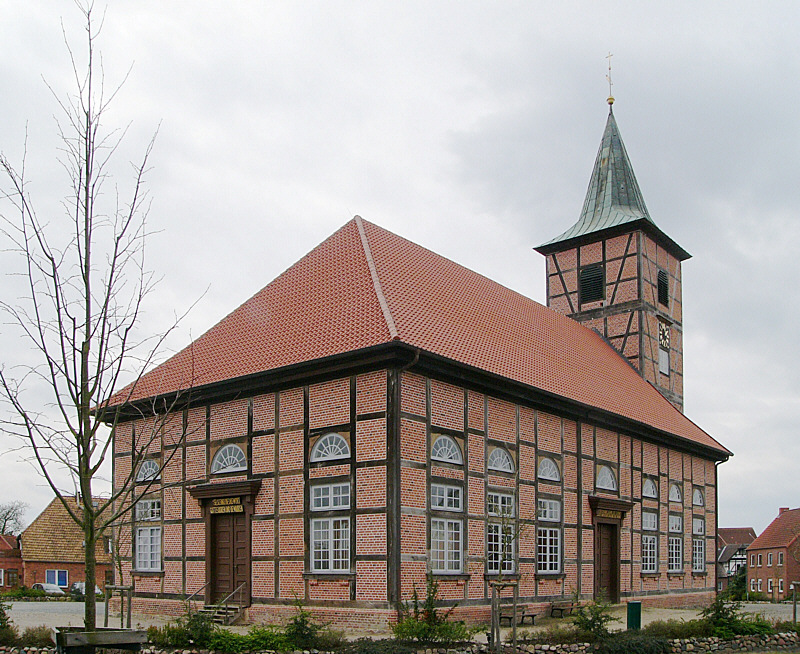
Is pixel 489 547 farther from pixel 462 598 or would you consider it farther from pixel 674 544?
pixel 674 544

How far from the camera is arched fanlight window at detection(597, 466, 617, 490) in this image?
23225mm

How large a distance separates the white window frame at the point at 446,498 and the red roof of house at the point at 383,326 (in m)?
2.52

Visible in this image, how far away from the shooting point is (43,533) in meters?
40.3

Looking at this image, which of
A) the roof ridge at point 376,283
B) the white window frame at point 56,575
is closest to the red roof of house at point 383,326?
the roof ridge at point 376,283

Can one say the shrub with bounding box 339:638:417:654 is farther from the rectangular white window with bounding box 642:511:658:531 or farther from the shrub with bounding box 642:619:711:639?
the rectangular white window with bounding box 642:511:658:531

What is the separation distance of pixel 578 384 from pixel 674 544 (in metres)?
7.66

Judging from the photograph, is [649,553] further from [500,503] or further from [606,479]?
[500,503]

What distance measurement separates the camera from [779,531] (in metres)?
63.2

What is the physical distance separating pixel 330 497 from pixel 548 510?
6165mm

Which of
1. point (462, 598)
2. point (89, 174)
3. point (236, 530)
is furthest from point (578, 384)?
point (89, 174)

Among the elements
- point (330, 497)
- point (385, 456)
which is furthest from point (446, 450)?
point (330, 497)

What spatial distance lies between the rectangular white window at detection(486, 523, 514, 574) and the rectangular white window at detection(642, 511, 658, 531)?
25.3ft

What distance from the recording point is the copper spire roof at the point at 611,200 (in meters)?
33.2

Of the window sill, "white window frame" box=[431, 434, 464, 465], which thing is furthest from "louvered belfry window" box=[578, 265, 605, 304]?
the window sill
